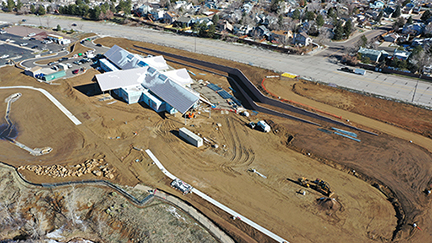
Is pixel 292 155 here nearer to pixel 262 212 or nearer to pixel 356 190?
pixel 356 190

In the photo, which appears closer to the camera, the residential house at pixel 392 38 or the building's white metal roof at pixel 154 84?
the building's white metal roof at pixel 154 84

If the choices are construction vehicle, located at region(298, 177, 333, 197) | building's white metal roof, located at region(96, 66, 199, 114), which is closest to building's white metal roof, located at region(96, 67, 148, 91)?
building's white metal roof, located at region(96, 66, 199, 114)

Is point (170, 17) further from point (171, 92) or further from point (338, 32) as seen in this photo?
point (171, 92)

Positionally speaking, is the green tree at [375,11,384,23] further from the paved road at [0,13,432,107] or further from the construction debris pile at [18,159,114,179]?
the construction debris pile at [18,159,114,179]

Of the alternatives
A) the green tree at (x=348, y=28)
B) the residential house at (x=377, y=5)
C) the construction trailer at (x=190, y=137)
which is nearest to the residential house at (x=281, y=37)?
the green tree at (x=348, y=28)

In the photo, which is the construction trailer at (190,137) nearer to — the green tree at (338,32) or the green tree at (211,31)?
the green tree at (211,31)

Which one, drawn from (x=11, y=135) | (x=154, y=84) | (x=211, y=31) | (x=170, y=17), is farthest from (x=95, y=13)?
(x=11, y=135)

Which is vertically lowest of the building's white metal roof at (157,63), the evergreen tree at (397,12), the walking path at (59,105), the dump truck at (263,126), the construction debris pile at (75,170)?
the construction debris pile at (75,170)
